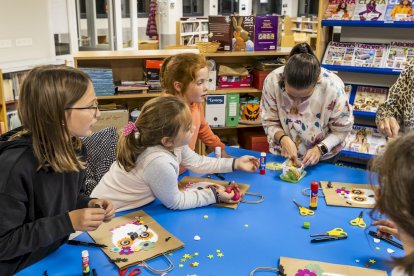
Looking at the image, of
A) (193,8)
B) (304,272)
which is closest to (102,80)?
(304,272)

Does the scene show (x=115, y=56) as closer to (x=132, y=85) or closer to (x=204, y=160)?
(x=132, y=85)

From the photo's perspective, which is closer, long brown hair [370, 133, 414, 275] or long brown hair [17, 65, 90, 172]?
long brown hair [370, 133, 414, 275]

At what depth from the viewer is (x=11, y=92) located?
4.76m

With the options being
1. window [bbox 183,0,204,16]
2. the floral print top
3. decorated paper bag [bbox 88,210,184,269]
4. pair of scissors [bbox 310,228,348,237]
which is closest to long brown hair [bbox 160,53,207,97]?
the floral print top

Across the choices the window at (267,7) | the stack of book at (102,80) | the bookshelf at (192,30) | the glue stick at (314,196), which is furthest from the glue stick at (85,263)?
the window at (267,7)

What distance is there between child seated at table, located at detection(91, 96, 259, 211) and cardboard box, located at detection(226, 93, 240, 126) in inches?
91.7

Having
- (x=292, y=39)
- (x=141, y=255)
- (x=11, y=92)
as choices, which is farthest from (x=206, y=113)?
(x=292, y=39)

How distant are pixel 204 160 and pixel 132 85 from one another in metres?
1.95

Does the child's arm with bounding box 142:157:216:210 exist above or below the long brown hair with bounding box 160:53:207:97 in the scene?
below

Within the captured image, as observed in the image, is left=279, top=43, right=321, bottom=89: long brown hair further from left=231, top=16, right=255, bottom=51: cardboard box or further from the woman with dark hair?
left=231, top=16, right=255, bottom=51: cardboard box

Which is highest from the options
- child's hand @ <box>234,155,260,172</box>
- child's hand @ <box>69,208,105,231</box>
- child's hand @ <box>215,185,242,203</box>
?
child's hand @ <box>69,208,105,231</box>

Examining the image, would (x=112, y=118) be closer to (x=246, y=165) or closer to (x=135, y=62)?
(x=135, y=62)

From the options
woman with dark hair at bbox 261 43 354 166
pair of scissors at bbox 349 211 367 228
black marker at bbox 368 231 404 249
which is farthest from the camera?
woman with dark hair at bbox 261 43 354 166

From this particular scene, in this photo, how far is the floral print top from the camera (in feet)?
7.18
